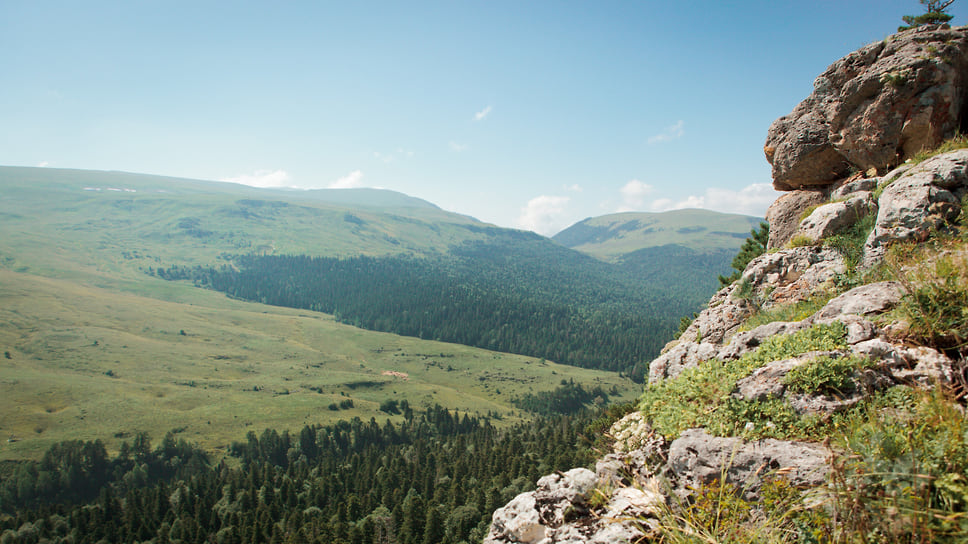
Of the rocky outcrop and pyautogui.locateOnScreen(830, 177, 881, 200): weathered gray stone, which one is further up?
pyautogui.locateOnScreen(830, 177, 881, 200): weathered gray stone

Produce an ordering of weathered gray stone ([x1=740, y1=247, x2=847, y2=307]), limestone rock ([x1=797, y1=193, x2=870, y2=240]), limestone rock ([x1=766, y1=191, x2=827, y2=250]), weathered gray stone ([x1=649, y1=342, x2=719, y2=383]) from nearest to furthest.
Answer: weathered gray stone ([x1=649, y1=342, x2=719, y2=383]), weathered gray stone ([x1=740, y1=247, x2=847, y2=307]), limestone rock ([x1=797, y1=193, x2=870, y2=240]), limestone rock ([x1=766, y1=191, x2=827, y2=250])

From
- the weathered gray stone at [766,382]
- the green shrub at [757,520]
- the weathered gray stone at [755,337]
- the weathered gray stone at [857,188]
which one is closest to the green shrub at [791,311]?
the weathered gray stone at [755,337]

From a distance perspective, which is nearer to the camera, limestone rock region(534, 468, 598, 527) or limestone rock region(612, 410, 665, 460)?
limestone rock region(612, 410, 665, 460)

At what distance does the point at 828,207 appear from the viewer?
51.1 ft

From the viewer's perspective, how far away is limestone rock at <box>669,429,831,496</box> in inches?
283

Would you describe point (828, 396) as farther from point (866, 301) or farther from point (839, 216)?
point (839, 216)

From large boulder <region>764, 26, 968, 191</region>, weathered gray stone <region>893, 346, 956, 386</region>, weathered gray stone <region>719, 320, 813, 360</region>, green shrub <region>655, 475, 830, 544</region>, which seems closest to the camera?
green shrub <region>655, 475, 830, 544</region>


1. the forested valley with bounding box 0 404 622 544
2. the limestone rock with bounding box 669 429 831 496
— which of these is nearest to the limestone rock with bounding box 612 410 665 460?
the limestone rock with bounding box 669 429 831 496

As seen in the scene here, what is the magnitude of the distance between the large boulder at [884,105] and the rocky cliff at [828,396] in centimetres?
11

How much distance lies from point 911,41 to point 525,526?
75.6ft

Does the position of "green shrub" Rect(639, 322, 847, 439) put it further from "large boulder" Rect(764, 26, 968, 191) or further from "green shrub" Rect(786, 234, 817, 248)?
"large boulder" Rect(764, 26, 968, 191)

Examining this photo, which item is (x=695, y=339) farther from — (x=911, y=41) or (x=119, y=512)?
(x=119, y=512)

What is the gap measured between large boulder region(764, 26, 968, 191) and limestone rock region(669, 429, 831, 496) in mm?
16080

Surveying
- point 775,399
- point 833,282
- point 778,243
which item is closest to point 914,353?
point 775,399
